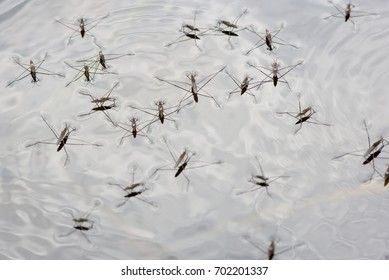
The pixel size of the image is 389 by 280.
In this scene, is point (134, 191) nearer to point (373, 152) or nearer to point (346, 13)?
point (373, 152)

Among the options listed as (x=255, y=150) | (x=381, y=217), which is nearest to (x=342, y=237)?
(x=381, y=217)

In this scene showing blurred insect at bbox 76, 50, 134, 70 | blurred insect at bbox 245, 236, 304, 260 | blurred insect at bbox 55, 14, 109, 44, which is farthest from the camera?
blurred insect at bbox 55, 14, 109, 44

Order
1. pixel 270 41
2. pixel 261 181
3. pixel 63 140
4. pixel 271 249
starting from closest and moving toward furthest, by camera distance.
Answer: pixel 271 249 → pixel 261 181 → pixel 63 140 → pixel 270 41

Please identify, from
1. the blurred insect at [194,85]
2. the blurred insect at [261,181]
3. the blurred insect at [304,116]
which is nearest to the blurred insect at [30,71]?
the blurred insect at [194,85]

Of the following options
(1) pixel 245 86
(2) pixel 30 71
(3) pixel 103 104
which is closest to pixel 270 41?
(1) pixel 245 86

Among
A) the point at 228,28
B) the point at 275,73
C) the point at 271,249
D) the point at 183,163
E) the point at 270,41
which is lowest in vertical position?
the point at 271,249

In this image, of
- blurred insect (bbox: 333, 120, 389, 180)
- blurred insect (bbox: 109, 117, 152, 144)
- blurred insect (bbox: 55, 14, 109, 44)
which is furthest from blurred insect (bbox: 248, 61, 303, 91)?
blurred insect (bbox: 55, 14, 109, 44)

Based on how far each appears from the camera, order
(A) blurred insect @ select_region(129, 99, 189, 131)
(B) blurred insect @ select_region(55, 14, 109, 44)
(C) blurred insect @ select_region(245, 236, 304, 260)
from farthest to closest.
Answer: (B) blurred insect @ select_region(55, 14, 109, 44)
(A) blurred insect @ select_region(129, 99, 189, 131)
(C) blurred insect @ select_region(245, 236, 304, 260)

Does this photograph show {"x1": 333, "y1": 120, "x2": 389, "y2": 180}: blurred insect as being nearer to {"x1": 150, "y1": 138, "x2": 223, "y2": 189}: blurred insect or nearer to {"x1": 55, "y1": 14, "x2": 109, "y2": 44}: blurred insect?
{"x1": 150, "y1": 138, "x2": 223, "y2": 189}: blurred insect

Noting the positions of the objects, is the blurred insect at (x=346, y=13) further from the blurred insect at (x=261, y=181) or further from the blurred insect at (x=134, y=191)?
the blurred insect at (x=134, y=191)

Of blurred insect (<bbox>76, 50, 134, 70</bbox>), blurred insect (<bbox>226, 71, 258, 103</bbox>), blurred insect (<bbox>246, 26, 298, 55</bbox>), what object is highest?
blurred insect (<bbox>246, 26, 298, 55</bbox>)
